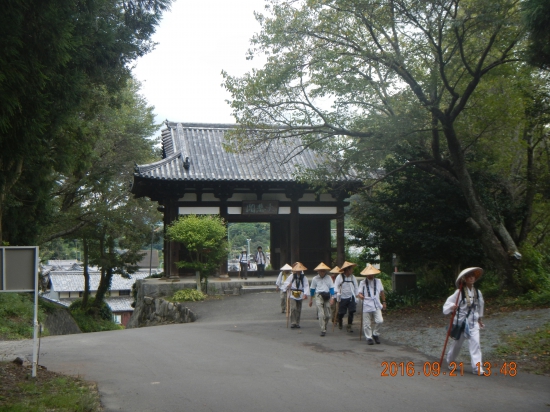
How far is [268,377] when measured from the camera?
8188 mm

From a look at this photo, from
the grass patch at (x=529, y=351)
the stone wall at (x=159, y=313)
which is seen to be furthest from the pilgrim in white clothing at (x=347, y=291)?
the stone wall at (x=159, y=313)

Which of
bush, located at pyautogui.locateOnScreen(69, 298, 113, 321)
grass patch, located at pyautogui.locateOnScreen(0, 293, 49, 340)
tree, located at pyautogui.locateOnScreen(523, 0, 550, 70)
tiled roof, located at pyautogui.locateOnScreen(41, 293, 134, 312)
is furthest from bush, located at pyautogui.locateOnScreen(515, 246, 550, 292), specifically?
tiled roof, located at pyautogui.locateOnScreen(41, 293, 134, 312)

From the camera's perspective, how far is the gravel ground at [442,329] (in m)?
10.4

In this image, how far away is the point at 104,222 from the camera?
24406mm

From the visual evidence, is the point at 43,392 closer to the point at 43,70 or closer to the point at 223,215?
the point at 43,70

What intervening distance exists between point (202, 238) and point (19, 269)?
13.0 meters

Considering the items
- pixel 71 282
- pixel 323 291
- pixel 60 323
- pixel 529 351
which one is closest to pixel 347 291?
pixel 323 291

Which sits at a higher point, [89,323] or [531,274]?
[531,274]

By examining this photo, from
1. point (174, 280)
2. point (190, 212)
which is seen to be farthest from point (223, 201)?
point (174, 280)

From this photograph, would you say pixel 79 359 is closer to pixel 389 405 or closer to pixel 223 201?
pixel 389 405

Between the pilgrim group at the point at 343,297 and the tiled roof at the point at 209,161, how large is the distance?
25.4 feet

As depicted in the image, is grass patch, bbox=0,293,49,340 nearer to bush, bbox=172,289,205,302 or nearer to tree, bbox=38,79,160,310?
tree, bbox=38,79,160,310

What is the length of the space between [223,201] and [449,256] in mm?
10562

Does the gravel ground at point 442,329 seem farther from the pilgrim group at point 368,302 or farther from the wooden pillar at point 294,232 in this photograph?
the wooden pillar at point 294,232
